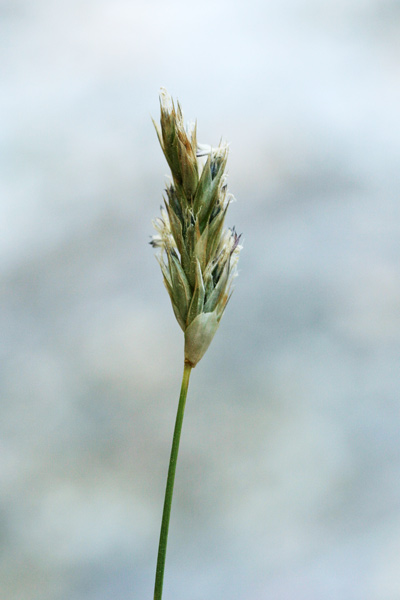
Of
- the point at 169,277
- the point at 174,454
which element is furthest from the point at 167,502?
the point at 169,277

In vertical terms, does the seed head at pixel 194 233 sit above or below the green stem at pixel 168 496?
above

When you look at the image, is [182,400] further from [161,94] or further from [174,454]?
[161,94]

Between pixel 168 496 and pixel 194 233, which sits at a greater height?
pixel 194 233

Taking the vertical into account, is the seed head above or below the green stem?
above

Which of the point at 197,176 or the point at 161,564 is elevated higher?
the point at 197,176

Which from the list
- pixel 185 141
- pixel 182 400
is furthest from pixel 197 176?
pixel 182 400

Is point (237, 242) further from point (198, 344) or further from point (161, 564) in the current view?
point (161, 564)

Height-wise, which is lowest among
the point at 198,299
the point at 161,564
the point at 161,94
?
the point at 161,564
